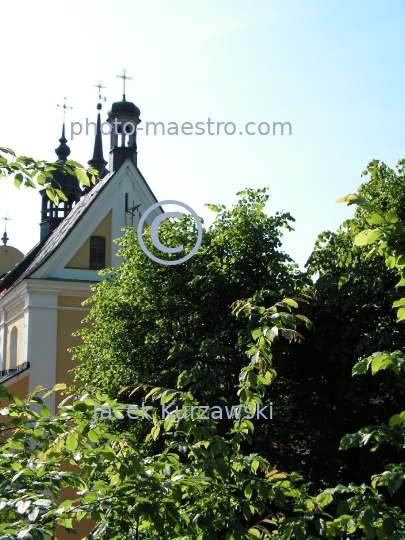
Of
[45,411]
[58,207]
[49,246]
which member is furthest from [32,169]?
[58,207]

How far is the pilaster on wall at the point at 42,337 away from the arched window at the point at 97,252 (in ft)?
5.06

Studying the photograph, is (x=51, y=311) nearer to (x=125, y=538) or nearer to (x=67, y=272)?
(x=67, y=272)

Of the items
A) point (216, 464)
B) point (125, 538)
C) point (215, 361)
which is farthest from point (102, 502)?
point (215, 361)

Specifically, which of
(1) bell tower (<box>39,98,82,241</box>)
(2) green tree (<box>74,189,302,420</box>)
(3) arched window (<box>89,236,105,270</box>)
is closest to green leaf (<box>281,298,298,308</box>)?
(2) green tree (<box>74,189,302,420</box>)

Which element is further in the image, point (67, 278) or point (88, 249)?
point (88, 249)

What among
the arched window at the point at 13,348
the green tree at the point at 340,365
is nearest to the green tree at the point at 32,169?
the green tree at the point at 340,365

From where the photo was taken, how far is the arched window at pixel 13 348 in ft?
70.3

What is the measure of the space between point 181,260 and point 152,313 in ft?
3.58

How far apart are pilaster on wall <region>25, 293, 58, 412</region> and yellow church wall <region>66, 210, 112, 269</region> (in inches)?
45.5

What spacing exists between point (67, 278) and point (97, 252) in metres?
1.28

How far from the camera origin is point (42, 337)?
19125 millimetres

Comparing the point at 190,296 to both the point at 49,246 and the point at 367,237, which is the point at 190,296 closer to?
the point at 367,237

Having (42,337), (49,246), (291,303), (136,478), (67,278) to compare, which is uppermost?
(49,246)

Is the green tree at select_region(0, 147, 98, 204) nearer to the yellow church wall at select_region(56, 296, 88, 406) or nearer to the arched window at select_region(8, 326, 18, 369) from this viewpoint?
the yellow church wall at select_region(56, 296, 88, 406)
